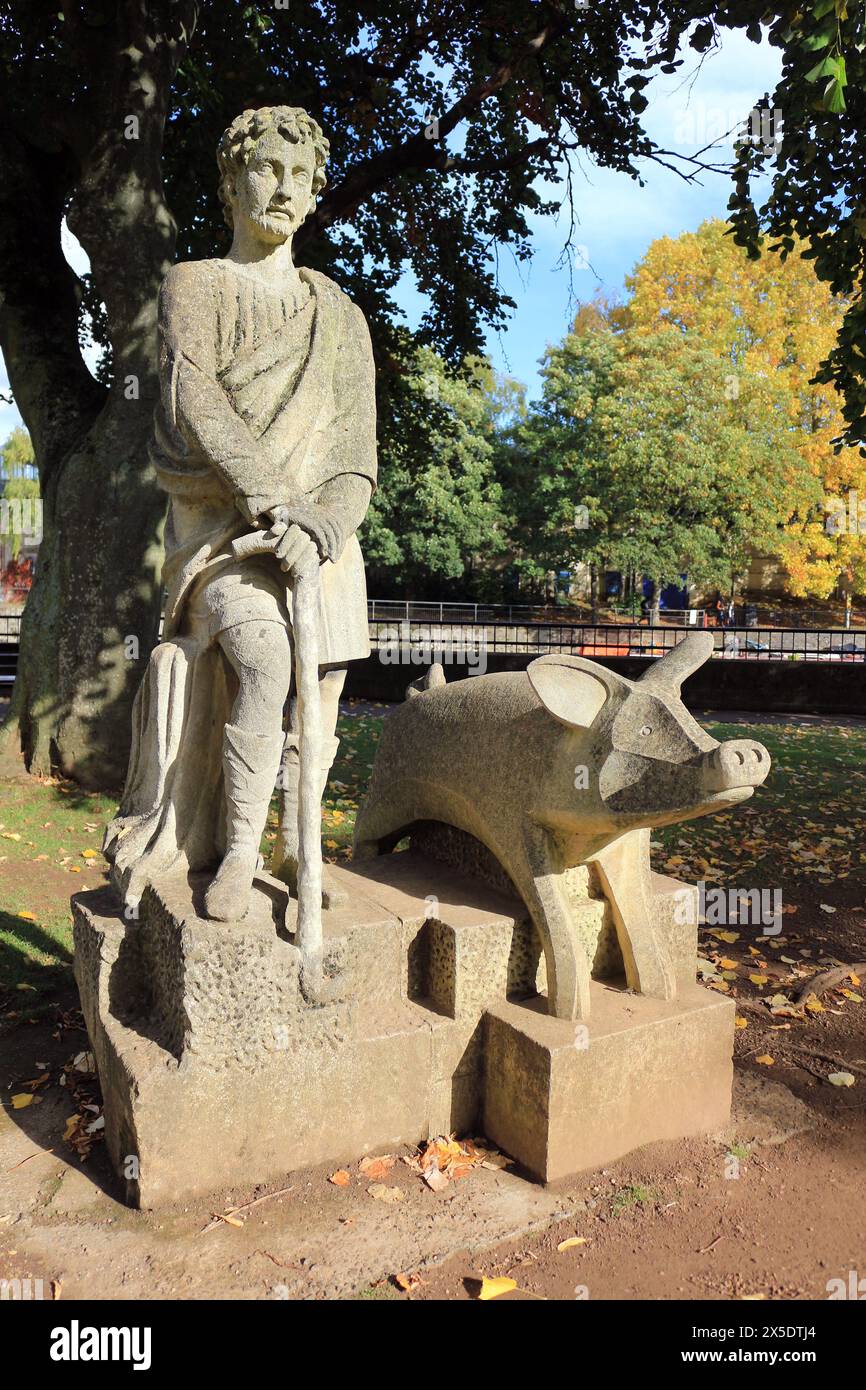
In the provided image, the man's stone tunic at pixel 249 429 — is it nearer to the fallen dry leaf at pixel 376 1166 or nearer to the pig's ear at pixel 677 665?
the pig's ear at pixel 677 665

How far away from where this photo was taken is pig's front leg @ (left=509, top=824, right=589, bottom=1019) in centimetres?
347

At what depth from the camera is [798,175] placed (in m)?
7.23

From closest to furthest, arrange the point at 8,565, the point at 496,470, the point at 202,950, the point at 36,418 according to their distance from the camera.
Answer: the point at 202,950 < the point at 36,418 < the point at 496,470 < the point at 8,565

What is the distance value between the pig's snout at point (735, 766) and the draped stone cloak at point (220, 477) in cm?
135

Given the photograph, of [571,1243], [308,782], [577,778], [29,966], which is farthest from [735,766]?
[29,966]

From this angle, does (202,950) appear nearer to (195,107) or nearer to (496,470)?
(195,107)

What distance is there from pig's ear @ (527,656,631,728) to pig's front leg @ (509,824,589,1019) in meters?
0.46

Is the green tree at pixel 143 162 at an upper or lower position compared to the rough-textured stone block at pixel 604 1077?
upper

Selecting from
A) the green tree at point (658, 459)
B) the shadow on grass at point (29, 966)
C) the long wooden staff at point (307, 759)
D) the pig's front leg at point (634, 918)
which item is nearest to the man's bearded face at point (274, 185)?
the long wooden staff at point (307, 759)

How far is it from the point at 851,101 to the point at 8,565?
42462mm

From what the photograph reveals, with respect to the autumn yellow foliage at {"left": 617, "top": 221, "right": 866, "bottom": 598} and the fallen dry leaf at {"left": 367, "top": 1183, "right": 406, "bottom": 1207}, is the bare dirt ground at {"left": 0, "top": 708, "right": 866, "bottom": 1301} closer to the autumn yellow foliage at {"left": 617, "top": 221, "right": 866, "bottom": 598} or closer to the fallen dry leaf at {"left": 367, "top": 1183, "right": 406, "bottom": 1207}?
the fallen dry leaf at {"left": 367, "top": 1183, "right": 406, "bottom": 1207}

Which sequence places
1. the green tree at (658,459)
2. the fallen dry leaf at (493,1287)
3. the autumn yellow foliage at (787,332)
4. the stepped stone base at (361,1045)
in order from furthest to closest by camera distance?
1. the autumn yellow foliage at (787,332)
2. the green tree at (658,459)
3. the stepped stone base at (361,1045)
4. the fallen dry leaf at (493,1287)

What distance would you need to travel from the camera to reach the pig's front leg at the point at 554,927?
3.47 m

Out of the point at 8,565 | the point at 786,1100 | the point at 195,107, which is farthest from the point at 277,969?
the point at 8,565
